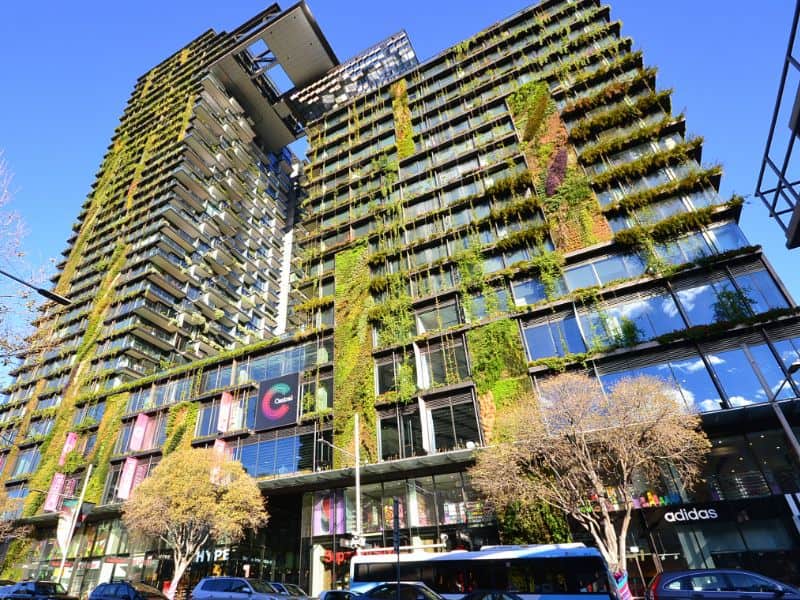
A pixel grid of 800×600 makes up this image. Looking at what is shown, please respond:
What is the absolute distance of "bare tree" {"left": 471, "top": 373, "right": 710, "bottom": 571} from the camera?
667 inches

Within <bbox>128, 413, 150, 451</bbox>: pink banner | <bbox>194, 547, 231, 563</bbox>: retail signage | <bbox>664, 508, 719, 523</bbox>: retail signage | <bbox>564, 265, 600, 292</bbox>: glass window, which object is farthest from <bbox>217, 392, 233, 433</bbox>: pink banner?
<bbox>664, 508, 719, 523</bbox>: retail signage

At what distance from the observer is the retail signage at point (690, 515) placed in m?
19.1

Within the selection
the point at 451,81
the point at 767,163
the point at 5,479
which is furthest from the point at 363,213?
the point at 5,479

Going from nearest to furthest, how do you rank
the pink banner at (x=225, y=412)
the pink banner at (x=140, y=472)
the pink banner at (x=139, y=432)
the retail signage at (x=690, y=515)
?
the retail signage at (x=690, y=515), the pink banner at (x=225, y=412), the pink banner at (x=140, y=472), the pink banner at (x=139, y=432)

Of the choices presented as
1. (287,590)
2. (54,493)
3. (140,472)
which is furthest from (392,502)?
(54,493)

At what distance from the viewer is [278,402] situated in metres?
33.3

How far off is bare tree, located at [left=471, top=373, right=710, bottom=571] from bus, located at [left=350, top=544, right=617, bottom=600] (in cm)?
125

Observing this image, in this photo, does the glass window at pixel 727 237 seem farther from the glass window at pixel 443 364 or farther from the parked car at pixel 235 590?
the parked car at pixel 235 590

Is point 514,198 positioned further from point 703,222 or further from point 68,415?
point 68,415

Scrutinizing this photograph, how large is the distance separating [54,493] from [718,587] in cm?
4809

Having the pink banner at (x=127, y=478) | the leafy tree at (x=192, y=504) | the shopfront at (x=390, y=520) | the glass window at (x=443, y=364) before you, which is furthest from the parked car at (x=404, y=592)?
the pink banner at (x=127, y=478)

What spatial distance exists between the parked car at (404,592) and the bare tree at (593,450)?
474cm

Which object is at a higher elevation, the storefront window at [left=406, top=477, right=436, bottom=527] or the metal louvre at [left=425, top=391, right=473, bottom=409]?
the metal louvre at [left=425, top=391, right=473, bottom=409]

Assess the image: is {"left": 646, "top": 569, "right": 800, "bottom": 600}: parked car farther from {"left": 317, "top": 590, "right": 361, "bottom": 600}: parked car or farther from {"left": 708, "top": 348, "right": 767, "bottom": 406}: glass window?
{"left": 708, "top": 348, "right": 767, "bottom": 406}: glass window
